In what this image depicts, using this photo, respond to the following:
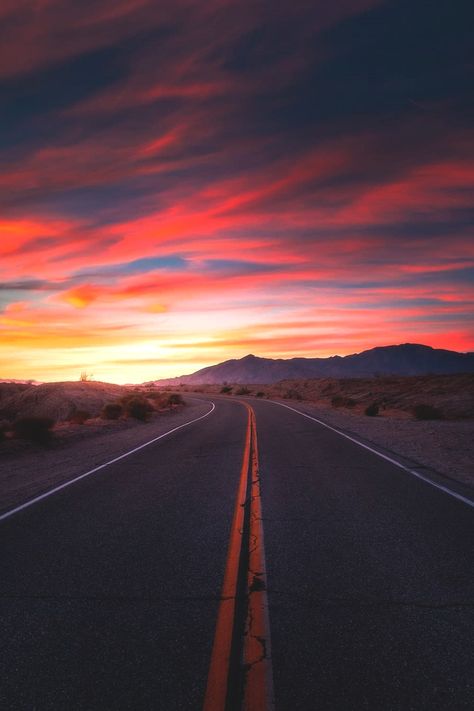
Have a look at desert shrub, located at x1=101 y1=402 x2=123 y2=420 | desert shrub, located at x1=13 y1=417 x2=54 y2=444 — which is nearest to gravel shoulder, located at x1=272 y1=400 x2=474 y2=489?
desert shrub, located at x1=13 y1=417 x2=54 y2=444

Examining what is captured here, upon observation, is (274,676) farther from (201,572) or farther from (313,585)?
(201,572)

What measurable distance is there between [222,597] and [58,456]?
37.5ft

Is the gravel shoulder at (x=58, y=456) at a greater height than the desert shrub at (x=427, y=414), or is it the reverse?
the desert shrub at (x=427, y=414)

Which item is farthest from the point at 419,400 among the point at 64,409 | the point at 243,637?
the point at 243,637

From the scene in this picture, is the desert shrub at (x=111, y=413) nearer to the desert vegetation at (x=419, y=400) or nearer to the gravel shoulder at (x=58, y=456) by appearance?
the gravel shoulder at (x=58, y=456)

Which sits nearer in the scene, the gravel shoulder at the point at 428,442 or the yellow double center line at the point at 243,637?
the yellow double center line at the point at 243,637

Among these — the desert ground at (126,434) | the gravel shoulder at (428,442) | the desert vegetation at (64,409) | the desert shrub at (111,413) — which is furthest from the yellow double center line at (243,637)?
the desert shrub at (111,413)

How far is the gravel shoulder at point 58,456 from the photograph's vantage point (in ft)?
31.9

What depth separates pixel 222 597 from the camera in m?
4.35

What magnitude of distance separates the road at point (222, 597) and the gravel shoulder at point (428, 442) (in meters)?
2.78

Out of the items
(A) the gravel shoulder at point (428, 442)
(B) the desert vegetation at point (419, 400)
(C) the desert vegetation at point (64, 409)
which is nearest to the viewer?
(A) the gravel shoulder at point (428, 442)

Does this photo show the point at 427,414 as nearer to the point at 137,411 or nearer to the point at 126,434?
the point at 126,434

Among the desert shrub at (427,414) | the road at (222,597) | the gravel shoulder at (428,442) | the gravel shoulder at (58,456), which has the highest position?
the desert shrub at (427,414)

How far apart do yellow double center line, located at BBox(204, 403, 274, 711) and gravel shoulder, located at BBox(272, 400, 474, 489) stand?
5.83 metres
